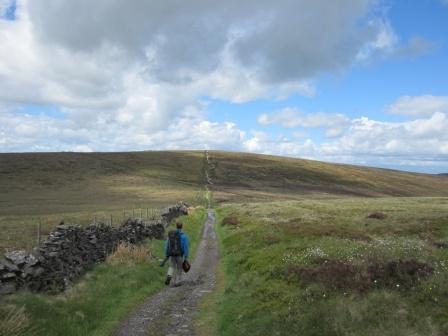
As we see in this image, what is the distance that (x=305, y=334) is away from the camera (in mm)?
11828

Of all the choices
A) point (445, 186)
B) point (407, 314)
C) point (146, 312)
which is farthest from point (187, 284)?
point (445, 186)

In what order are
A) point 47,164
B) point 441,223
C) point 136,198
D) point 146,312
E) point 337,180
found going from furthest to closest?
point 337,180
point 47,164
point 136,198
point 441,223
point 146,312

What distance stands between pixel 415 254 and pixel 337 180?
161345 mm

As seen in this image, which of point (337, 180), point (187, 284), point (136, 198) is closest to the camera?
point (187, 284)

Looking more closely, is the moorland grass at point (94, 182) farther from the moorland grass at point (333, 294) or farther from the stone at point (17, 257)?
the stone at point (17, 257)

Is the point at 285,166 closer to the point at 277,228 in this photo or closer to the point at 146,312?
the point at 277,228

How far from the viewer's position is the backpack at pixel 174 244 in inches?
842

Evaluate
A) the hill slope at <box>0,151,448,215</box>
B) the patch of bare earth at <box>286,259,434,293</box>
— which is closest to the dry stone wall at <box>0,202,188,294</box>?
the patch of bare earth at <box>286,259,434,293</box>

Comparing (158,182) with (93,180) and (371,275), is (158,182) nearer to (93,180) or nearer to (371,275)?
(93,180)

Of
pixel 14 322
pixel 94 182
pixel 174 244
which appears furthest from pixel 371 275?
pixel 94 182

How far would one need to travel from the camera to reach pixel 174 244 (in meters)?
21.5

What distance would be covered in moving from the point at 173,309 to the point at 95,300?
2.72 metres

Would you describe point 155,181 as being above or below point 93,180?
below

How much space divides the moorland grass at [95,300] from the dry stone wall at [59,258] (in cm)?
54
